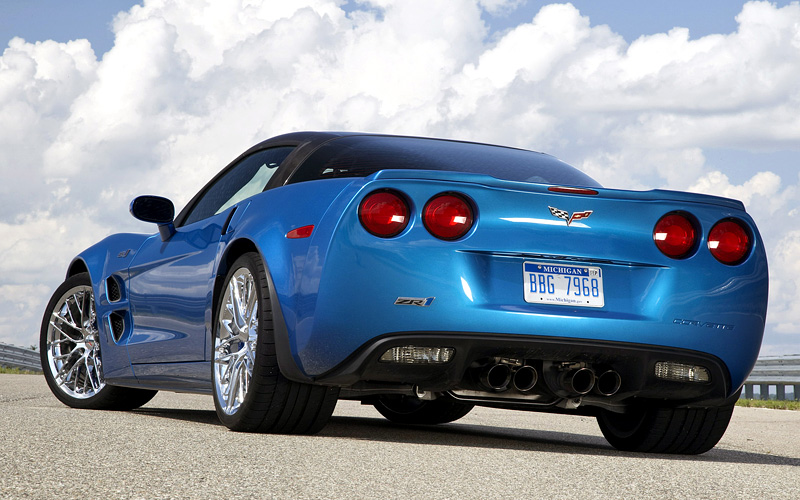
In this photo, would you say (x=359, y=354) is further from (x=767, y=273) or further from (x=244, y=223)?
(x=767, y=273)

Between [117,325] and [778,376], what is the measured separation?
11526mm

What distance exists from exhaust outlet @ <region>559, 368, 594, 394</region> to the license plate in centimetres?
32

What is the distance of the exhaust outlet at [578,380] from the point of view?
4180 mm

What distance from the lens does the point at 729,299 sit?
428 centimetres

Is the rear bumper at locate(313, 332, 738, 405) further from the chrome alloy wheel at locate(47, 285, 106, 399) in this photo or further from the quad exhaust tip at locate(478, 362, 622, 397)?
the chrome alloy wheel at locate(47, 285, 106, 399)

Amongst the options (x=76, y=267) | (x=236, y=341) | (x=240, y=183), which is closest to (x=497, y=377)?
(x=236, y=341)

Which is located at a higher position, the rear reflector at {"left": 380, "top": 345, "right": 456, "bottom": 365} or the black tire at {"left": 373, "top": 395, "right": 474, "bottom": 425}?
the rear reflector at {"left": 380, "top": 345, "right": 456, "bottom": 365}

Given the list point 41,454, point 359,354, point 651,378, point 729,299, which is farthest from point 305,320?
point 729,299

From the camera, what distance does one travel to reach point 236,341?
4637mm

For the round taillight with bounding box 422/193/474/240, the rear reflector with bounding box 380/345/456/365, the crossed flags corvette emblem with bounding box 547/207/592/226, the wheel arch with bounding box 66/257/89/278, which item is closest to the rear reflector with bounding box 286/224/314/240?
the round taillight with bounding box 422/193/474/240

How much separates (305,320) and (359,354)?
256mm

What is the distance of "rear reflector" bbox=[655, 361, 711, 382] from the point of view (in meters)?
4.23

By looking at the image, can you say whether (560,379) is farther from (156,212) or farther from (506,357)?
(156,212)

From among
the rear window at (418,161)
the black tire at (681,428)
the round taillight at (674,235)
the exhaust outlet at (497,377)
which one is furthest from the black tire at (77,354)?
the round taillight at (674,235)
